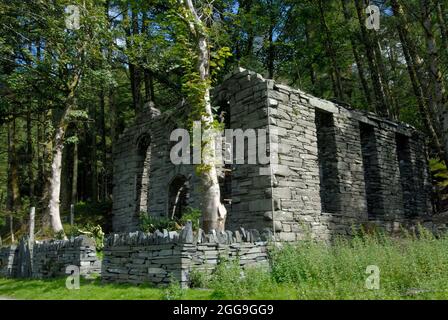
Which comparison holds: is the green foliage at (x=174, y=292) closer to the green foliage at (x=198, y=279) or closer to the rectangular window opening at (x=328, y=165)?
the green foliage at (x=198, y=279)

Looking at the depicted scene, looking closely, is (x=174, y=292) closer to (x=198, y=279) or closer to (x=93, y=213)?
(x=198, y=279)

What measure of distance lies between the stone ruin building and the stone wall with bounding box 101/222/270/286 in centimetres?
129

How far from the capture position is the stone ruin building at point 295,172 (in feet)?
30.3

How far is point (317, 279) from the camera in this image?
6457 millimetres

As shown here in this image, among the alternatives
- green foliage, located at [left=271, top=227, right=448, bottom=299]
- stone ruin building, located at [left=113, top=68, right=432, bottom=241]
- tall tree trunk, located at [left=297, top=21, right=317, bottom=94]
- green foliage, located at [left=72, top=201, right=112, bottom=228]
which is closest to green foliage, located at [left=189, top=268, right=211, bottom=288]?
green foliage, located at [left=271, top=227, right=448, bottom=299]

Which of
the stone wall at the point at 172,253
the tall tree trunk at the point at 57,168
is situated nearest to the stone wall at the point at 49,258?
the stone wall at the point at 172,253

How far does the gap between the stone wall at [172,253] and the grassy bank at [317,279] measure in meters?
0.22

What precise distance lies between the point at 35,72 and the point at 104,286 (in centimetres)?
1032

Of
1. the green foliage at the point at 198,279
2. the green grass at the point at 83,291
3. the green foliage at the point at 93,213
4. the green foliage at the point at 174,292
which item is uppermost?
the green foliage at the point at 93,213

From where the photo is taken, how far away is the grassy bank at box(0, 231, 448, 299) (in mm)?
5300

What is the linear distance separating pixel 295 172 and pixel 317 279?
348cm

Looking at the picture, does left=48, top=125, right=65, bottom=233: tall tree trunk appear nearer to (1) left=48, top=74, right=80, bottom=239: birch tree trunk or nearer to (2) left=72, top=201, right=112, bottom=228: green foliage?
(1) left=48, top=74, right=80, bottom=239: birch tree trunk
